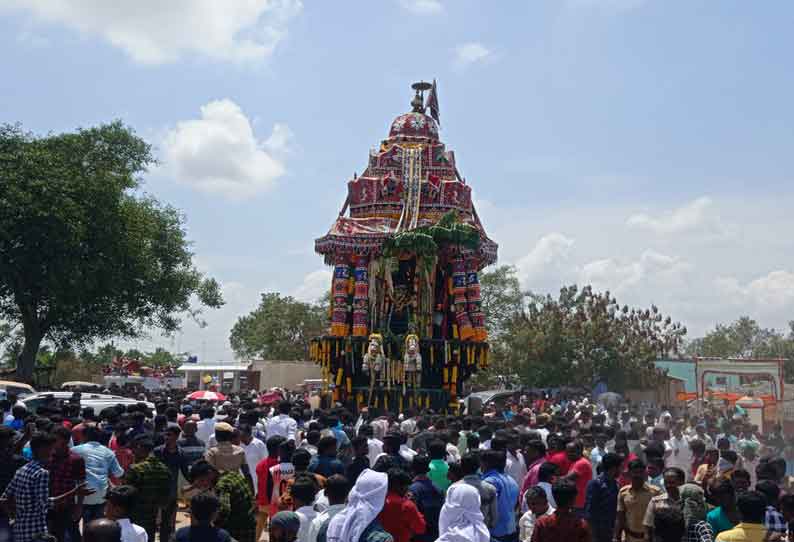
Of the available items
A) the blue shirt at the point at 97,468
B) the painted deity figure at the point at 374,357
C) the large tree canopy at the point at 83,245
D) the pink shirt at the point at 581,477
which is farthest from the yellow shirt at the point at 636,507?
the large tree canopy at the point at 83,245

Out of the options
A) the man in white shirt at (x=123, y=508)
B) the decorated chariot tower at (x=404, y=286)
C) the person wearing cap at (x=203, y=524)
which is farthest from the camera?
the decorated chariot tower at (x=404, y=286)

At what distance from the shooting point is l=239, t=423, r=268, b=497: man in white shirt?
343 inches

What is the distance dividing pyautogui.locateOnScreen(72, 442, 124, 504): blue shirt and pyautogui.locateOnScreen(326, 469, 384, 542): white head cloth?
296cm

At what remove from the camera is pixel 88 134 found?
27.9 m

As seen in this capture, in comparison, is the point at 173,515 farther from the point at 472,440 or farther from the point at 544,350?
the point at 544,350

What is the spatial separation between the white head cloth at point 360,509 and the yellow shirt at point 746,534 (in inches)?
87.7

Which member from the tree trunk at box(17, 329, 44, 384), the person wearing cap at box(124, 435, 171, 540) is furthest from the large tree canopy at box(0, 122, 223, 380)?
the person wearing cap at box(124, 435, 171, 540)

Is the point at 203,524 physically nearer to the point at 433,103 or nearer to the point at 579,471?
the point at 579,471

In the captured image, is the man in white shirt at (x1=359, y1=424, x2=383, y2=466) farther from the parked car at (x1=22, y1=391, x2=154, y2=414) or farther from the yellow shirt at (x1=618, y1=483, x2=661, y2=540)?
the parked car at (x1=22, y1=391, x2=154, y2=414)

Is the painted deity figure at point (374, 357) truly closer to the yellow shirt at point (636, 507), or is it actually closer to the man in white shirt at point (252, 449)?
the man in white shirt at point (252, 449)

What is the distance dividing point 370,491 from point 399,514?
0.38 metres

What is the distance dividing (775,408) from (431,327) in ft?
35.2

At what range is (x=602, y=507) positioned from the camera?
6.76 meters

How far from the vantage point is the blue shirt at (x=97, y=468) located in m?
7.25
